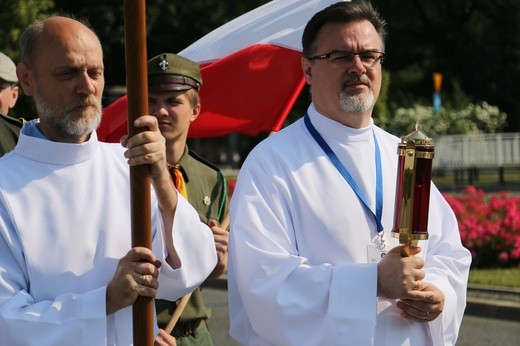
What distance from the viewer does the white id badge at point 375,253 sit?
13.6 ft

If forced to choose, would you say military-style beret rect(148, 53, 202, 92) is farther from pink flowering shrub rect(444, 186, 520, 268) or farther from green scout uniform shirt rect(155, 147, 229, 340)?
pink flowering shrub rect(444, 186, 520, 268)

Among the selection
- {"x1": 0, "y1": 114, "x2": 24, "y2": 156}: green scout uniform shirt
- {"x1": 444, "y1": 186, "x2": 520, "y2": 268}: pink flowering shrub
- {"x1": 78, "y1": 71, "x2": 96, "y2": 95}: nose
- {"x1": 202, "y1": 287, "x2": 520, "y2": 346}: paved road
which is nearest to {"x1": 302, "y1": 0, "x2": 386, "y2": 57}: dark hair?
{"x1": 78, "y1": 71, "x2": 96, "y2": 95}: nose

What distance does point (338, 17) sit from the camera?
4246 mm

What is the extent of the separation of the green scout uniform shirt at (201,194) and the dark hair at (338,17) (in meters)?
1.04

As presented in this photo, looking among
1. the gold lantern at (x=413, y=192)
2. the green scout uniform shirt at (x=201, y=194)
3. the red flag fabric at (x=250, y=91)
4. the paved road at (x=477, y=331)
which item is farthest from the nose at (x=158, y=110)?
the paved road at (x=477, y=331)

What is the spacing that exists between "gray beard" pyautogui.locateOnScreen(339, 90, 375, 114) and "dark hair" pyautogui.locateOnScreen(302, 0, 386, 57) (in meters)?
0.23

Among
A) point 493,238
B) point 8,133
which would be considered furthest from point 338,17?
point 493,238

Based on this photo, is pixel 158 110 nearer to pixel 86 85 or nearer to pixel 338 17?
pixel 338 17

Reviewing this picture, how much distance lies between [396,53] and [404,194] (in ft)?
149

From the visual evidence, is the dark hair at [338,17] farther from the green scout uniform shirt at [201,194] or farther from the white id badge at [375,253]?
the green scout uniform shirt at [201,194]

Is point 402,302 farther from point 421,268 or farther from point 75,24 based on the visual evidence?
point 75,24

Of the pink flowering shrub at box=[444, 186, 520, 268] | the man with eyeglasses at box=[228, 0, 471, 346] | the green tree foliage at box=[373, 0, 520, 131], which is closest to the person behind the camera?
the man with eyeglasses at box=[228, 0, 471, 346]

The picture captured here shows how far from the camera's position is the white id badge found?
4.14 metres

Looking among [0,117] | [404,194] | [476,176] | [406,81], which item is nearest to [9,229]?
[404,194]
